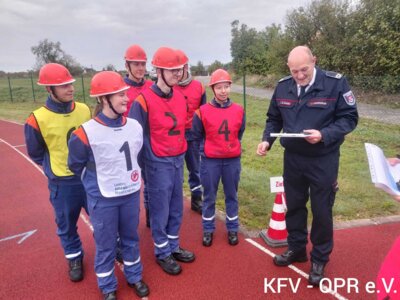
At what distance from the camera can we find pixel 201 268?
12.7ft

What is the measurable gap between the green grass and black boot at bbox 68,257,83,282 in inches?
89.2

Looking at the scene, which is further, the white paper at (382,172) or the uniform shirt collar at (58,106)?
the uniform shirt collar at (58,106)

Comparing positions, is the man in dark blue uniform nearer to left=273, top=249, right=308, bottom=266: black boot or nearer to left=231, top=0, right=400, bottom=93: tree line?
left=273, top=249, right=308, bottom=266: black boot

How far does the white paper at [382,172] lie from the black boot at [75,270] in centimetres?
311

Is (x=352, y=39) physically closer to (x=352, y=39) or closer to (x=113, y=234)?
(x=352, y=39)

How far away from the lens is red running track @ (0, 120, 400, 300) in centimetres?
348

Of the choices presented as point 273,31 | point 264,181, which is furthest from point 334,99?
point 273,31

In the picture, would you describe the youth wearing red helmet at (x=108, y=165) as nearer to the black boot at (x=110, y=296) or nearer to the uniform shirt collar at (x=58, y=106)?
the black boot at (x=110, y=296)

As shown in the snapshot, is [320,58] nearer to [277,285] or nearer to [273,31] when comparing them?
[273,31]

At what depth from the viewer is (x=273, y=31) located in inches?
1380

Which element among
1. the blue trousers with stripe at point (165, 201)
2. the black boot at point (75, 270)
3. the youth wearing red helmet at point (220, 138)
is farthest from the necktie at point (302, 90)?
the black boot at point (75, 270)

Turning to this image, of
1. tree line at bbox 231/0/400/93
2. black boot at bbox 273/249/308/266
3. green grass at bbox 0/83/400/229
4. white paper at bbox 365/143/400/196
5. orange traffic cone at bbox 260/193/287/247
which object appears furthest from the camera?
tree line at bbox 231/0/400/93

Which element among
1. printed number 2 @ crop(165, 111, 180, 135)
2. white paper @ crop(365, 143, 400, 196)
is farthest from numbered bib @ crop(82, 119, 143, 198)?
white paper @ crop(365, 143, 400, 196)

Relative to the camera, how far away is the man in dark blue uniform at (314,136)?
10.4ft
